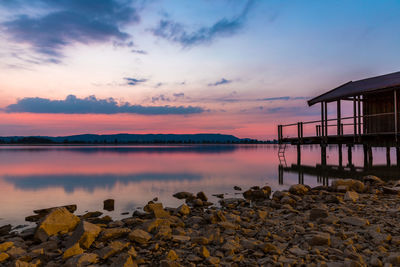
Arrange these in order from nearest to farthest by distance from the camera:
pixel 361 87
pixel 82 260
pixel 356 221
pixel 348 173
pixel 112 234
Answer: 1. pixel 82 260
2. pixel 112 234
3. pixel 356 221
4. pixel 348 173
5. pixel 361 87

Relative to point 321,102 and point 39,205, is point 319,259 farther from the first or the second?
point 321,102

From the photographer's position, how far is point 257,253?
167 inches

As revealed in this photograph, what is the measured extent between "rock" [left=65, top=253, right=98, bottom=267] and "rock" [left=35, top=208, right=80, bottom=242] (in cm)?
174

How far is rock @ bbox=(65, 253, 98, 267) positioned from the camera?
413 cm

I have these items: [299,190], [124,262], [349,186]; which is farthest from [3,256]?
[349,186]

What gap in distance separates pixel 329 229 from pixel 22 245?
18.7 ft

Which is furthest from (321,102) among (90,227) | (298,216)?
(90,227)

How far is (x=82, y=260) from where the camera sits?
4199 mm

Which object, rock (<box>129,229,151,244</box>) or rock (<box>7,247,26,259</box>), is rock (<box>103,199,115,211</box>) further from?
rock (<box>129,229,151,244</box>)

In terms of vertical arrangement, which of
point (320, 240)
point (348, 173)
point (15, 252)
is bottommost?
point (348, 173)

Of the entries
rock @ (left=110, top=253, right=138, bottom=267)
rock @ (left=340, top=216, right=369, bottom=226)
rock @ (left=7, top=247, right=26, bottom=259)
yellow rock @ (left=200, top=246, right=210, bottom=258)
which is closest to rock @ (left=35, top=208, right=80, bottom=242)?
rock @ (left=7, top=247, right=26, bottom=259)

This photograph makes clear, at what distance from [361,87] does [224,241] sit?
18503 millimetres

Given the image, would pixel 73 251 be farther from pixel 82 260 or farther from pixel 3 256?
pixel 3 256

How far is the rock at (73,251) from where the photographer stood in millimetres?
4392
